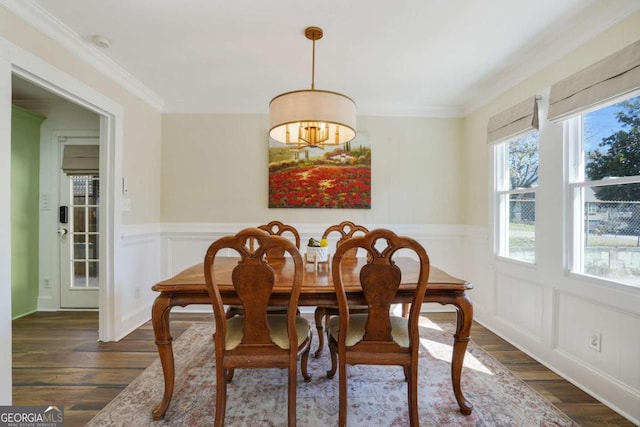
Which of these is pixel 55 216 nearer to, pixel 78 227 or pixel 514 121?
pixel 78 227

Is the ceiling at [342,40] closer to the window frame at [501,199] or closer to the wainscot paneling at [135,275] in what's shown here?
the window frame at [501,199]

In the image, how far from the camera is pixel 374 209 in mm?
3566

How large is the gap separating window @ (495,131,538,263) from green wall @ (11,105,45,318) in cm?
506

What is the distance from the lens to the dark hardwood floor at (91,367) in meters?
1.79

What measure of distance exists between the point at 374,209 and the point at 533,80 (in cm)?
189

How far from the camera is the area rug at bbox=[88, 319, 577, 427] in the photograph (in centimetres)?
166

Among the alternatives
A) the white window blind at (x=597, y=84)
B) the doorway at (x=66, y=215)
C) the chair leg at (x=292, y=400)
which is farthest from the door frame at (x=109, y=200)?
the white window blind at (x=597, y=84)

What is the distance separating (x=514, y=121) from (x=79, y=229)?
15.5ft

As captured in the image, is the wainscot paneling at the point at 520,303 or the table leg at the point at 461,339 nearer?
the table leg at the point at 461,339

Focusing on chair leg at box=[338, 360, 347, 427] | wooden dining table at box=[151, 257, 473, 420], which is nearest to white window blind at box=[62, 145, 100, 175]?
wooden dining table at box=[151, 257, 473, 420]

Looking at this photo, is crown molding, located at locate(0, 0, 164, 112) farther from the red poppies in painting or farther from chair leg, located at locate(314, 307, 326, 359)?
chair leg, located at locate(314, 307, 326, 359)

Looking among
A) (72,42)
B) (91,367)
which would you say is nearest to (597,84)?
(72,42)

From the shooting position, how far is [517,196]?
109 inches

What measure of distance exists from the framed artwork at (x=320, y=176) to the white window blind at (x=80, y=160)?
202 cm
